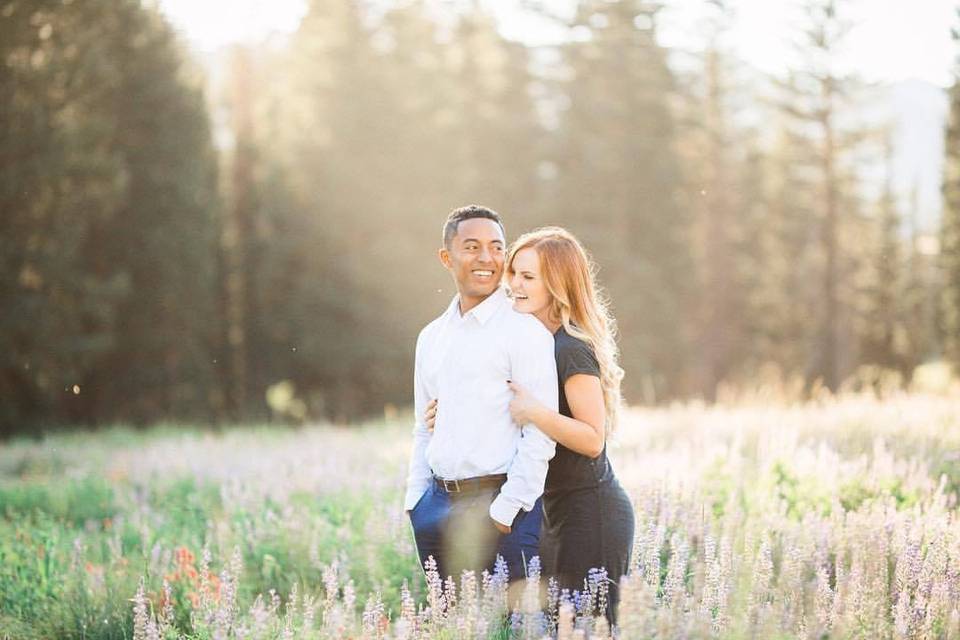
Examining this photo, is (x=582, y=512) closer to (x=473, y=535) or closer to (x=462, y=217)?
(x=473, y=535)

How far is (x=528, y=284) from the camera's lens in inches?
178

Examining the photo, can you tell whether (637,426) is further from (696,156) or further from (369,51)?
(696,156)

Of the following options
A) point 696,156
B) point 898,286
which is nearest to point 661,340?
point 696,156

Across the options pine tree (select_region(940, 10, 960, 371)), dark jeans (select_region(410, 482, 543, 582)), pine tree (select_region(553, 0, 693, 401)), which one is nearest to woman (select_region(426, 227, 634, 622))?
dark jeans (select_region(410, 482, 543, 582))

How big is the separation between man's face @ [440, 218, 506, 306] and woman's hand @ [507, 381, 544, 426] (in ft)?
1.73

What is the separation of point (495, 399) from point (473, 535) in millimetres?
621

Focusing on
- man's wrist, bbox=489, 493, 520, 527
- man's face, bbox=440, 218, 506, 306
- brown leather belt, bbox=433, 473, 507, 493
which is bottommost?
man's wrist, bbox=489, 493, 520, 527

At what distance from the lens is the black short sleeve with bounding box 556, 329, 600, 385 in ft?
14.2

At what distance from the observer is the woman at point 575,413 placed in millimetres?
4297

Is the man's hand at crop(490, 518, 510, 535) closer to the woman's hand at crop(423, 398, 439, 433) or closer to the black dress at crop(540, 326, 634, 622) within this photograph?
the black dress at crop(540, 326, 634, 622)

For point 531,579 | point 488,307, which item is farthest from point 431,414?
point 531,579

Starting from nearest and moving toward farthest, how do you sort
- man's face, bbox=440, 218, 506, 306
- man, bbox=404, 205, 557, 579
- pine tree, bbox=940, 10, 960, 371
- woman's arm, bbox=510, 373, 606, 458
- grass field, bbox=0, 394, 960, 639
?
1. grass field, bbox=0, 394, 960, 639
2. woman's arm, bbox=510, 373, 606, 458
3. man, bbox=404, 205, 557, 579
4. man's face, bbox=440, 218, 506, 306
5. pine tree, bbox=940, 10, 960, 371

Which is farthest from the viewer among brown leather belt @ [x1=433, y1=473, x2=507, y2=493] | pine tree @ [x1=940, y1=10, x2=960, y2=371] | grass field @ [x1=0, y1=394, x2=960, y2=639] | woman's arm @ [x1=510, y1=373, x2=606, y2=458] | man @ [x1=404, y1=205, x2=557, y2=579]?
pine tree @ [x1=940, y1=10, x2=960, y2=371]

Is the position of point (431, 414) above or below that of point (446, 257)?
below
